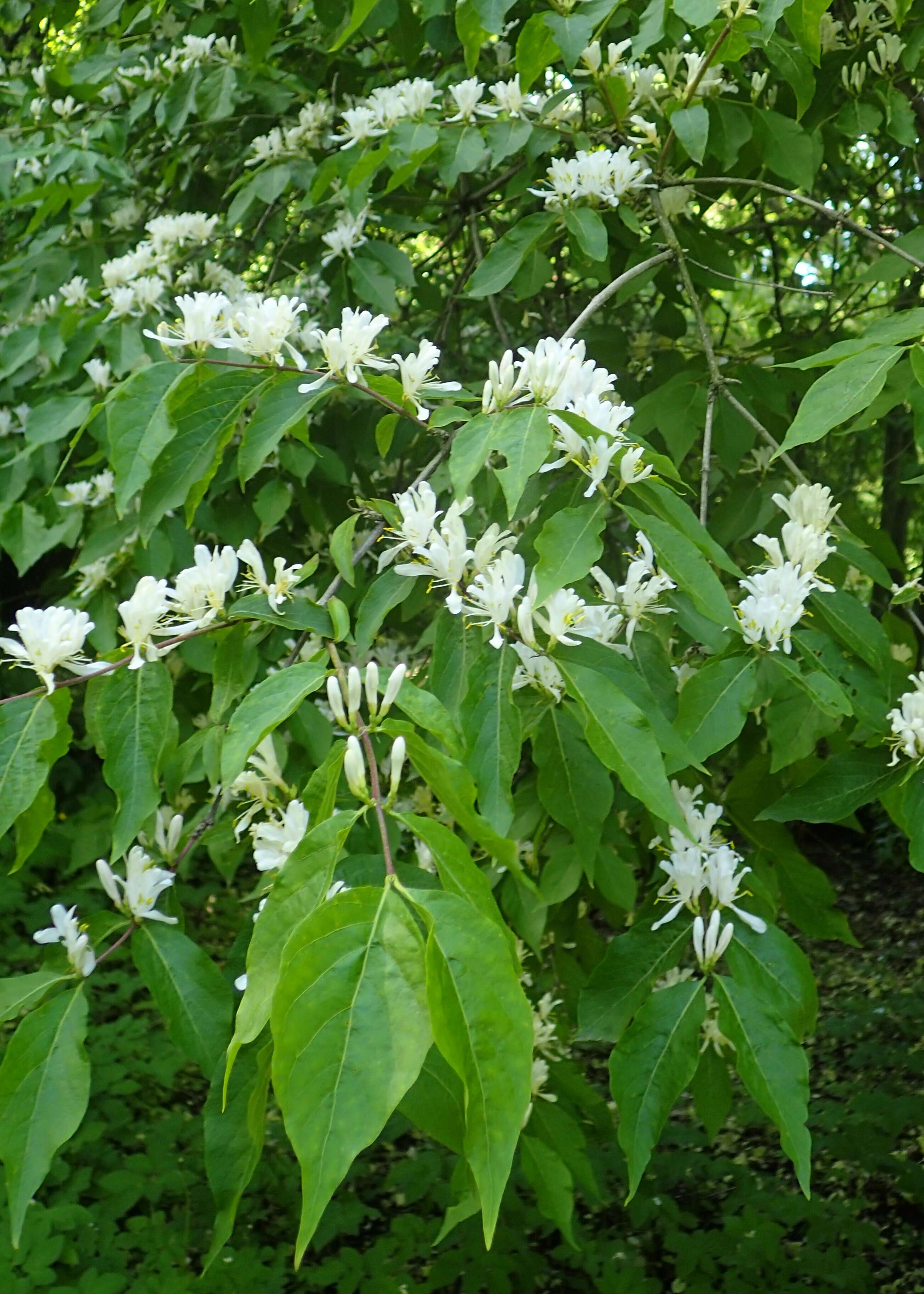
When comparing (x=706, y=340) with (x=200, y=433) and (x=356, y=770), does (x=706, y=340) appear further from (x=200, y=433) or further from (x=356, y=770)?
(x=356, y=770)

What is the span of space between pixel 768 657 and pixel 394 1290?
8.10 feet

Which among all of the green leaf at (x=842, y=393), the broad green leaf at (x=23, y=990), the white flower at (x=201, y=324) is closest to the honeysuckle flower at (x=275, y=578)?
the white flower at (x=201, y=324)

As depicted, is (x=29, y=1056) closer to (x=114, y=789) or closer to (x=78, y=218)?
(x=114, y=789)

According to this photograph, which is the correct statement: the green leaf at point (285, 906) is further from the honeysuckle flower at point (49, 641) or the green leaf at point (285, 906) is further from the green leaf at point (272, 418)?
the green leaf at point (272, 418)

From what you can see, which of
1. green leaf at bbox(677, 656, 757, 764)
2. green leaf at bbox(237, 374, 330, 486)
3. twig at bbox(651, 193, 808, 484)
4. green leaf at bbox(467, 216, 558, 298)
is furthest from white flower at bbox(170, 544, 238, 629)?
green leaf at bbox(467, 216, 558, 298)

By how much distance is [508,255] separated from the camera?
214 centimetres

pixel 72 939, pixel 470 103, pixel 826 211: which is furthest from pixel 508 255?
pixel 72 939

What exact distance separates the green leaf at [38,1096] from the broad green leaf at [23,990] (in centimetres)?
2

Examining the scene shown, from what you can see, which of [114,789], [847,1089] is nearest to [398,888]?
[114,789]

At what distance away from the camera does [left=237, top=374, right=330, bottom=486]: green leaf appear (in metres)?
1.36

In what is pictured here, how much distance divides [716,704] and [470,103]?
1.44 meters

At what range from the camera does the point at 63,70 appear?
9.29 ft

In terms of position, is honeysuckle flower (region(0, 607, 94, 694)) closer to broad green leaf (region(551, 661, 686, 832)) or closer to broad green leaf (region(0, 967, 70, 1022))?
broad green leaf (region(0, 967, 70, 1022))

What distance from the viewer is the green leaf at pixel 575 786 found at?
1306mm
